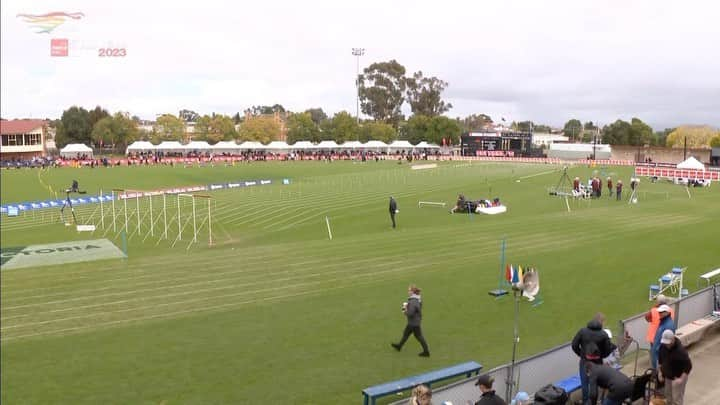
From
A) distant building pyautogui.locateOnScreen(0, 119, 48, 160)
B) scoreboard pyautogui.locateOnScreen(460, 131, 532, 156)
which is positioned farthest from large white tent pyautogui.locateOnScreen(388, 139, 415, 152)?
distant building pyautogui.locateOnScreen(0, 119, 48, 160)

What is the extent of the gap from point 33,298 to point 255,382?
8406 millimetres

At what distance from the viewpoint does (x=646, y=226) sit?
2670 centimetres

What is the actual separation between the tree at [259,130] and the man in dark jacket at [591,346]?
99.3m

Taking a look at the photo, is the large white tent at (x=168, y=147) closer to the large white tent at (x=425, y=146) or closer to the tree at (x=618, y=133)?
the large white tent at (x=425, y=146)

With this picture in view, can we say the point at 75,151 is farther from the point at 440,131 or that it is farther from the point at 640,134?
the point at 640,134

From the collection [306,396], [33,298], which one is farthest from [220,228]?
[306,396]

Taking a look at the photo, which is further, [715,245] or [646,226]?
[646,226]

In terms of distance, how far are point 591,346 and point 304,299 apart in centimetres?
823

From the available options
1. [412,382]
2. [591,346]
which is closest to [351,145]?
[412,382]

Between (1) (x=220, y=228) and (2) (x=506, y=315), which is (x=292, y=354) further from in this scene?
(1) (x=220, y=228)

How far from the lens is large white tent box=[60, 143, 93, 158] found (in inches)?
2916

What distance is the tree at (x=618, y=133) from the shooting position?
4941 inches

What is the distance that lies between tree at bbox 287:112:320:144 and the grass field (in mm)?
71617

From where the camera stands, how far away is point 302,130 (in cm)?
10256
